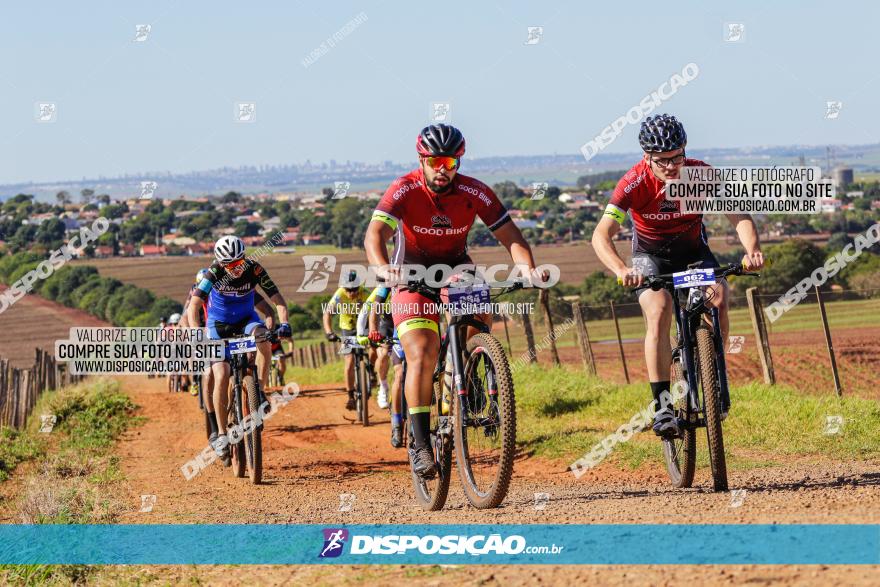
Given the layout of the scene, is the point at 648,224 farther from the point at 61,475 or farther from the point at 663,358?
the point at 61,475

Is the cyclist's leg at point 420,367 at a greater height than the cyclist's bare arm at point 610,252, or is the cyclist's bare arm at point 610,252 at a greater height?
the cyclist's bare arm at point 610,252

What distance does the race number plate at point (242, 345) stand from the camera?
445 inches

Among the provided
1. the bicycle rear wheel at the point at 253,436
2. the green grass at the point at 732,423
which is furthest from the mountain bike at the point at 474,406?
the bicycle rear wheel at the point at 253,436

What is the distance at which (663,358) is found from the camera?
26.6 ft

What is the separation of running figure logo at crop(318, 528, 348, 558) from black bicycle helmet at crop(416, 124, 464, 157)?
8.74 ft

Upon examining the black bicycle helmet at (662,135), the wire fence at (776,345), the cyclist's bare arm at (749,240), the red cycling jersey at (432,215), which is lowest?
the wire fence at (776,345)

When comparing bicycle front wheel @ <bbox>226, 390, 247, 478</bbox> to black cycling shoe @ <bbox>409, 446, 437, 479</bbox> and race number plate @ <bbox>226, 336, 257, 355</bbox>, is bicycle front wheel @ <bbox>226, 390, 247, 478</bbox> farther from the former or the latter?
black cycling shoe @ <bbox>409, 446, 437, 479</bbox>

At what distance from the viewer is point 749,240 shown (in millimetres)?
7910

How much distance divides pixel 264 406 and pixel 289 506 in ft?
6.21

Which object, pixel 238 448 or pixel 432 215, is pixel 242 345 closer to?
pixel 238 448

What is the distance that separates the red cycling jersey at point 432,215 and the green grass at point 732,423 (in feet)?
10.8

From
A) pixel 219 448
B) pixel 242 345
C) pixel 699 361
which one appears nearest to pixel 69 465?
pixel 219 448

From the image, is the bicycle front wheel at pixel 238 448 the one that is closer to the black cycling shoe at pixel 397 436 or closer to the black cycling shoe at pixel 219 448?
the black cycling shoe at pixel 219 448

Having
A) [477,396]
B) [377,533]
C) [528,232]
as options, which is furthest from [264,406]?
[528,232]
